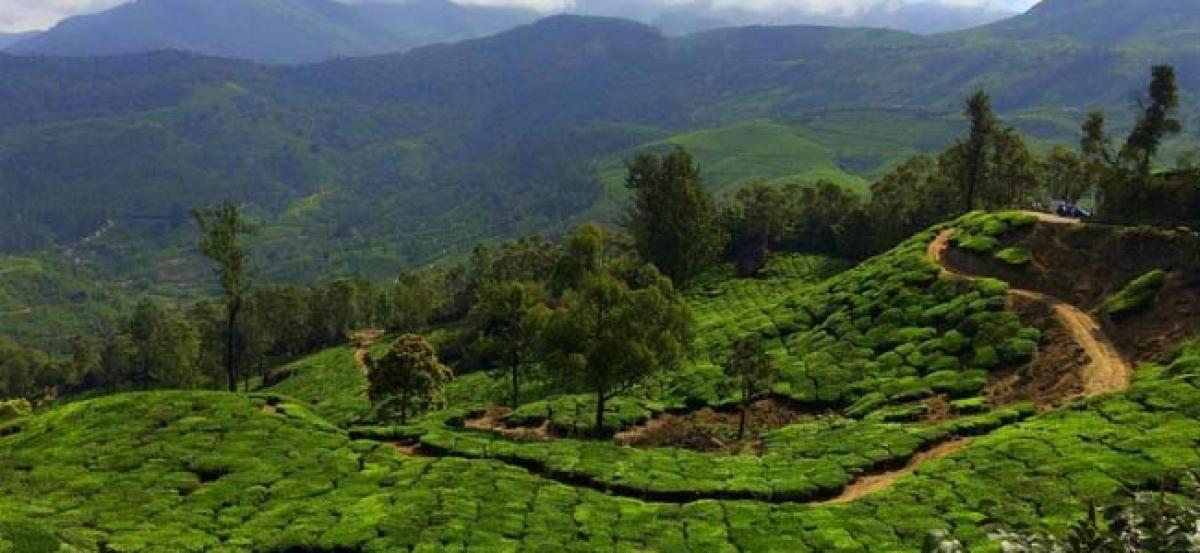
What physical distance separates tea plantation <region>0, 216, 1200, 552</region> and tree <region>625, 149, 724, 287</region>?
148 ft

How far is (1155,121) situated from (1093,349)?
3311cm

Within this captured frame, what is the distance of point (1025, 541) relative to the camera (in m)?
10.8

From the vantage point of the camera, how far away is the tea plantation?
36625 mm

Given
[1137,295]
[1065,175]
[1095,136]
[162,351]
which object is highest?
[1095,136]

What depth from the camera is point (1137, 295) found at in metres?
58.0

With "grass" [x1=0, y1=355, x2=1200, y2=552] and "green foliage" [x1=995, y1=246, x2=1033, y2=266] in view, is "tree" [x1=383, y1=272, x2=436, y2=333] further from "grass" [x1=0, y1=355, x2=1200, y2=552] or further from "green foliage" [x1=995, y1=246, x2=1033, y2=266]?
"green foliage" [x1=995, y1=246, x2=1033, y2=266]

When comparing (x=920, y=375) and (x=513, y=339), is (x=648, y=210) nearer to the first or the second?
(x=513, y=339)

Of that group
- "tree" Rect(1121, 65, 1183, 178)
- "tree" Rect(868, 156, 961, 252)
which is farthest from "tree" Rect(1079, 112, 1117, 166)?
"tree" Rect(1121, 65, 1183, 178)

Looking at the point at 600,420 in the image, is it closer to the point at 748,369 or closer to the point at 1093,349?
the point at 748,369

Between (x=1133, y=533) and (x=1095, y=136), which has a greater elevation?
(x=1095, y=136)

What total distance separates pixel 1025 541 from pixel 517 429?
53.9 m

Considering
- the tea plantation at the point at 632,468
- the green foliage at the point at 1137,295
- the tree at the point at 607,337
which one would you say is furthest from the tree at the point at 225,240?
the green foliage at the point at 1137,295

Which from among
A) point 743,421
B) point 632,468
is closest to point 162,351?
point 743,421

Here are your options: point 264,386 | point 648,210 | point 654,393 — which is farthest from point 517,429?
point 264,386
